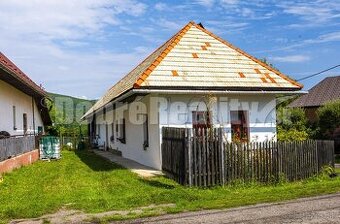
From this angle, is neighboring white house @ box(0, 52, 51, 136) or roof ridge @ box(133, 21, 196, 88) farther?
neighboring white house @ box(0, 52, 51, 136)

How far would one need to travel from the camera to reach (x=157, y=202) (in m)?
8.96

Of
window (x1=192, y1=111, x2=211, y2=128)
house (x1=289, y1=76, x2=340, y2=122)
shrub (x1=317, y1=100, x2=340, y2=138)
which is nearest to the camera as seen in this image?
window (x1=192, y1=111, x2=211, y2=128)

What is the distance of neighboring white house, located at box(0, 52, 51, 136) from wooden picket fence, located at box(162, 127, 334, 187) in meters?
6.69

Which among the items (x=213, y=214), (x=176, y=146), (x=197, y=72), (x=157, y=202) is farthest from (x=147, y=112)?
(x=213, y=214)

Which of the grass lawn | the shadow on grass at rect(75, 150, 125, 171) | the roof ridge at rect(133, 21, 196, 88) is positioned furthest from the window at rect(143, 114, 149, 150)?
the grass lawn

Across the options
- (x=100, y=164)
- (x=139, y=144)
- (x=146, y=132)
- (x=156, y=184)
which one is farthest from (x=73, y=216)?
(x=100, y=164)

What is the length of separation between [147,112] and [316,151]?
6.23 meters

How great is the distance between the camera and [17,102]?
21.4 meters

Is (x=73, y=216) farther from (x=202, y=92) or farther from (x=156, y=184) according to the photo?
(x=202, y=92)

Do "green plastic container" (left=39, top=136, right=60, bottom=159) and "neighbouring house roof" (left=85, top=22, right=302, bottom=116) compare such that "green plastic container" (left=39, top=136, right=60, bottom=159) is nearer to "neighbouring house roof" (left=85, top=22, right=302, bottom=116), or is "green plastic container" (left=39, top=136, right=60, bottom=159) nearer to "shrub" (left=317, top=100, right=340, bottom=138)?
"neighbouring house roof" (left=85, top=22, right=302, bottom=116)

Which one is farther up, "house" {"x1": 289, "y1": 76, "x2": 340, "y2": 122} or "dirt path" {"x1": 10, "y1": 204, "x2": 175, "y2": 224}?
"house" {"x1": 289, "y1": 76, "x2": 340, "y2": 122}

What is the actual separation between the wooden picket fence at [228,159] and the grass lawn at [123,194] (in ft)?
1.04

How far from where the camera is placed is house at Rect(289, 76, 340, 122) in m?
40.9

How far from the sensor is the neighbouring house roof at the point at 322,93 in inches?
1613
